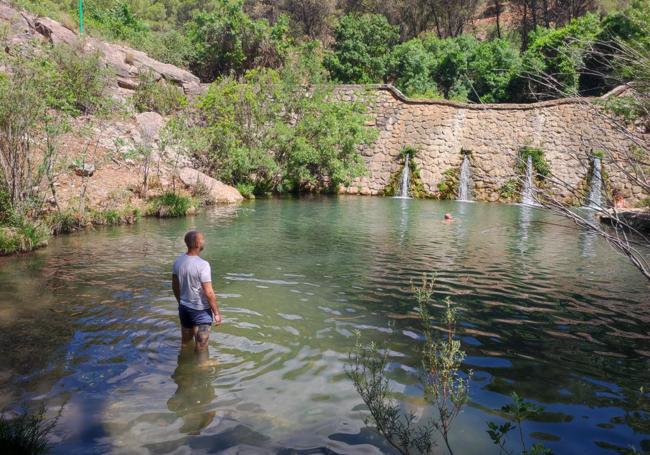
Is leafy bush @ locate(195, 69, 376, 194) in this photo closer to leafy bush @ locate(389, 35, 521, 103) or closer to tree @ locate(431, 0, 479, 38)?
leafy bush @ locate(389, 35, 521, 103)

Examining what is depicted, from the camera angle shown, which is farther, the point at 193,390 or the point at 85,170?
the point at 85,170

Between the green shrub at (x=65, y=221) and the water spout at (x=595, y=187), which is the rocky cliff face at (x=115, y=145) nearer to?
the green shrub at (x=65, y=221)

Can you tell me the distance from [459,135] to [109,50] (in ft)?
68.9

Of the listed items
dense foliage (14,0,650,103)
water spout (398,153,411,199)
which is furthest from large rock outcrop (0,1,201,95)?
water spout (398,153,411,199)

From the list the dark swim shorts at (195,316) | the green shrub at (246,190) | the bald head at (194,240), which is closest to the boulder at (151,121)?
the green shrub at (246,190)

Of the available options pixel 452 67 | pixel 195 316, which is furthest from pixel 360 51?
pixel 195 316

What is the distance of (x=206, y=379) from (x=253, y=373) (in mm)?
533

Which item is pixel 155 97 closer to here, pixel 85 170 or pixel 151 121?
pixel 151 121

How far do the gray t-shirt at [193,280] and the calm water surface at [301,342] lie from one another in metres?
0.70

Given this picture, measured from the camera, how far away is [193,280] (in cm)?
568

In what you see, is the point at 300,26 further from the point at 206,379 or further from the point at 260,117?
the point at 206,379

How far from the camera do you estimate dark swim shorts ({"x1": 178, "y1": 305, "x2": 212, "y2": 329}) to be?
5.74m

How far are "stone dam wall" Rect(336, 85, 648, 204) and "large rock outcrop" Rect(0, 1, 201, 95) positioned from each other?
33.9 feet

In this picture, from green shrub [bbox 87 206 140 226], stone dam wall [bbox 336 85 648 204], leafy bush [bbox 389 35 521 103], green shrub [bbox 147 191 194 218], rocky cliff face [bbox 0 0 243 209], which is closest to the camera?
green shrub [bbox 87 206 140 226]
